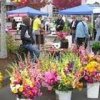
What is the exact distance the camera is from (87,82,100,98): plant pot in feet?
35.8

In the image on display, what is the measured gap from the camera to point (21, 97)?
9.27 metres

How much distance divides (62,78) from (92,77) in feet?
3.70

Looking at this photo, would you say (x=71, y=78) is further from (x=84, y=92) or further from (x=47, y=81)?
(x=84, y=92)

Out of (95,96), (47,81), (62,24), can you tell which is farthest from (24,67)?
(62,24)

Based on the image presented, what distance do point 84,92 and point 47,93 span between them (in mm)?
1215

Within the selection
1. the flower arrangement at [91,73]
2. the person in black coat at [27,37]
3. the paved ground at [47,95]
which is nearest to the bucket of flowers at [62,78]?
the flower arrangement at [91,73]

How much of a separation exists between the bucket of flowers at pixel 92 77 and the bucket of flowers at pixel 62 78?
0.96ft

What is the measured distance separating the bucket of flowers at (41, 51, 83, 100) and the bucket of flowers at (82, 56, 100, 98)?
0.29 m

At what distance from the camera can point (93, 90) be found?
10977mm

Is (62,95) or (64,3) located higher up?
(62,95)

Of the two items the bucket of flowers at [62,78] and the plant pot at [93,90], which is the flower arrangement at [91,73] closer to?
the plant pot at [93,90]

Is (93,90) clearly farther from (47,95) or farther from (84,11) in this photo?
(84,11)

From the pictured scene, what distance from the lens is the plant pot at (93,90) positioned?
10.9m

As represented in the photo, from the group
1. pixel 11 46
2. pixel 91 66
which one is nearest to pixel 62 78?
pixel 91 66
